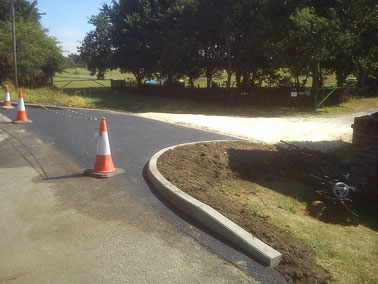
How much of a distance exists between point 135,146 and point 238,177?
2.58 m

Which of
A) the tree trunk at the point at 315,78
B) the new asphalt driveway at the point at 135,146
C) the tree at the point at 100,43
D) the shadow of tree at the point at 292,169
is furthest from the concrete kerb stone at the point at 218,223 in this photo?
the tree at the point at 100,43

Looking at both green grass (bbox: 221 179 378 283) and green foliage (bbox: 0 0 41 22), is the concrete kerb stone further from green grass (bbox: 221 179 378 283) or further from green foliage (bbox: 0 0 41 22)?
green foliage (bbox: 0 0 41 22)

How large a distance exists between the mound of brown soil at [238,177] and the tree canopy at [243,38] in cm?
875

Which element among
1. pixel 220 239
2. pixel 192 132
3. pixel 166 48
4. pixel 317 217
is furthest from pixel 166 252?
pixel 166 48

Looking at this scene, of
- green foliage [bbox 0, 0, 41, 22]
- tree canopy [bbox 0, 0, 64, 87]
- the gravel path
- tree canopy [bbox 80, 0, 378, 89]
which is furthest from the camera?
green foliage [bbox 0, 0, 41, 22]

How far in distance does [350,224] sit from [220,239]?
7.29ft

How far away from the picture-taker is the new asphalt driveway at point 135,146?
11.7 ft

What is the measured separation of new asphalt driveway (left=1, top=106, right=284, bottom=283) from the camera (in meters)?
3.56

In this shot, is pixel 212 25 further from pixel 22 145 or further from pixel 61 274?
pixel 61 274

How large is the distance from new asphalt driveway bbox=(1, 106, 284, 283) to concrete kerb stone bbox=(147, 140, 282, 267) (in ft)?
0.29

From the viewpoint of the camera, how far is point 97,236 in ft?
12.3

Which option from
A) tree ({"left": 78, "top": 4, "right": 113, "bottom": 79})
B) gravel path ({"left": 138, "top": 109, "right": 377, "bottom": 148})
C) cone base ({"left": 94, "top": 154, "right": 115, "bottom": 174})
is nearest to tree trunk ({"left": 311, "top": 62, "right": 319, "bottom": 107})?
gravel path ({"left": 138, "top": 109, "right": 377, "bottom": 148})

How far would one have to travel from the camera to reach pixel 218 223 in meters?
3.86

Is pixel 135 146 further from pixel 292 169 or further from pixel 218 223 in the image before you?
pixel 218 223
